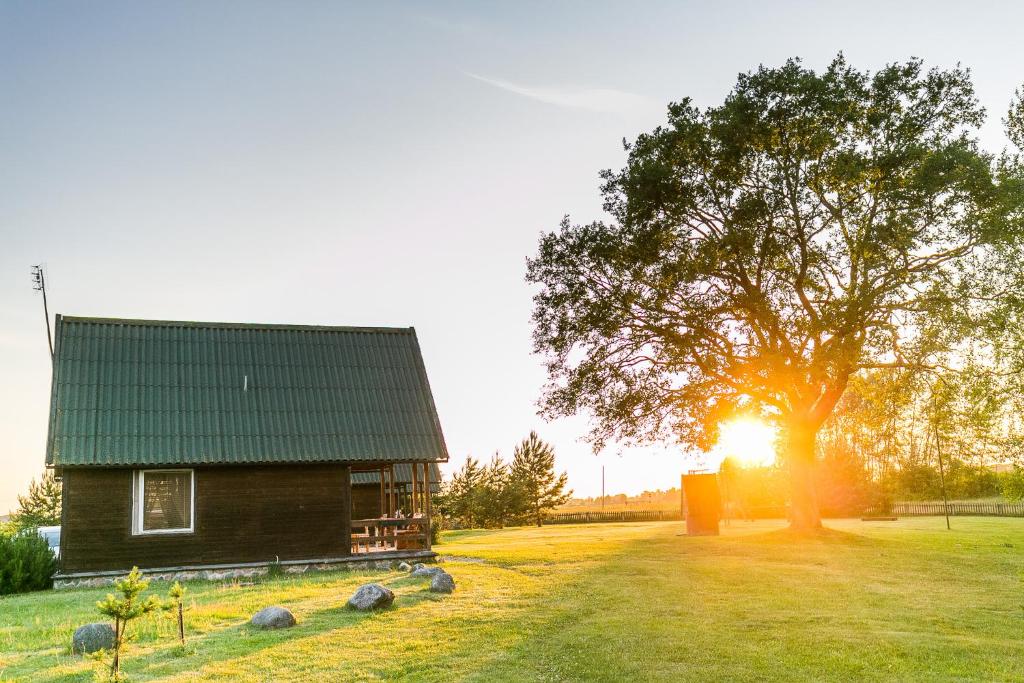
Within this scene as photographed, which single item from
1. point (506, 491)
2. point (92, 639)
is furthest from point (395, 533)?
point (506, 491)

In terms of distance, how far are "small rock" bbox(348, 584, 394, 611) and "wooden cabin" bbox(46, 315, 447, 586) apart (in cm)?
829

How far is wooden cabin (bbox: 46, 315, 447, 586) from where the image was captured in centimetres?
2156

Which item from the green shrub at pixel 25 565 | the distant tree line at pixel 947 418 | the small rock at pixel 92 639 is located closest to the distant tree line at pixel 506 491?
the distant tree line at pixel 947 418

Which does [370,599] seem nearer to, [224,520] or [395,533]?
[224,520]

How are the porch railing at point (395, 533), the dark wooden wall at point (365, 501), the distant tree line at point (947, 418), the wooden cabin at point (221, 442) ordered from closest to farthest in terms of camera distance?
the wooden cabin at point (221, 442) → the porch railing at point (395, 533) → the distant tree line at point (947, 418) → the dark wooden wall at point (365, 501)

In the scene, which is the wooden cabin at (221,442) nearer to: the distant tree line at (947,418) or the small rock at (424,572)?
the small rock at (424,572)

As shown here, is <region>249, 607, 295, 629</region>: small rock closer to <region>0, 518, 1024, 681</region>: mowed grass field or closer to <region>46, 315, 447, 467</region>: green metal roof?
<region>0, 518, 1024, 681</region>: mowed grass field

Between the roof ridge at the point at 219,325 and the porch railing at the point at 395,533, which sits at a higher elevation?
the roof ridge at the point at 219,325

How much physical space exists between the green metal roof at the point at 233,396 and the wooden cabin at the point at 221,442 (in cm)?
4

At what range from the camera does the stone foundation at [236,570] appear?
2097 centimetres

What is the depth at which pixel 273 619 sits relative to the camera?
43.8ft

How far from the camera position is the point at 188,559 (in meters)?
21.9

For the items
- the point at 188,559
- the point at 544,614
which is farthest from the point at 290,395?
the point at 544,614

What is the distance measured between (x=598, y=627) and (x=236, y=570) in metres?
12.1
